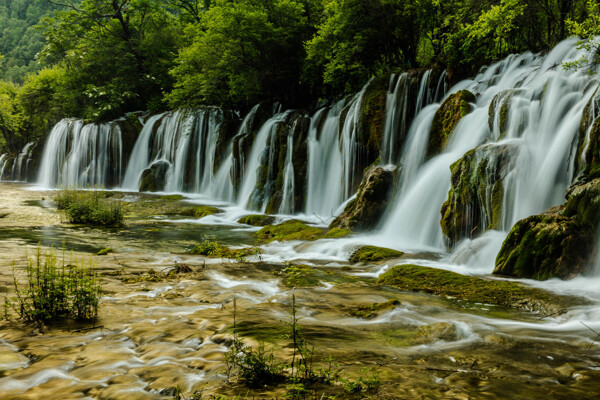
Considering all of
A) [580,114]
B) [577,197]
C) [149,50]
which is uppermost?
[149,50]

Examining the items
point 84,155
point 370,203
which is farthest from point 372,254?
point 84,155

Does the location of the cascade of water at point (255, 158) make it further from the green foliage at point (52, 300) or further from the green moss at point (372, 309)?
the green foliage at point (52, 300)

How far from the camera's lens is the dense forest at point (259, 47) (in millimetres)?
16438

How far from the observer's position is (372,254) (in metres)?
9.56

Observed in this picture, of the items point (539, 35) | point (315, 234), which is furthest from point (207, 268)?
point (539, 35)

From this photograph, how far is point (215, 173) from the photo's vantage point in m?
24.9

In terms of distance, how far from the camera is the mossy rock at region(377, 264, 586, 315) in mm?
6082

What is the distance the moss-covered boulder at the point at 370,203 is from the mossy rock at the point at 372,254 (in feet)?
10.5

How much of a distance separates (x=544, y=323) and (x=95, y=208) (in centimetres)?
1330

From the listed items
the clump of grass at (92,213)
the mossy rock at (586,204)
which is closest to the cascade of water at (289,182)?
the clump of grass at (92,213)

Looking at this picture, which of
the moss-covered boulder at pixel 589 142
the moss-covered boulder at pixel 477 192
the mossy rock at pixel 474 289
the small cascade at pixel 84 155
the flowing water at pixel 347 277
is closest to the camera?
the flowing water at pixel 347 277

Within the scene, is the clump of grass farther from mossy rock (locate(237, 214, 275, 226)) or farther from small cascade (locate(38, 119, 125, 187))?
small cascade (locate(38, 119, 125, 187))

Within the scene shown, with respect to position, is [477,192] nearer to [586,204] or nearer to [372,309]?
[586,204]

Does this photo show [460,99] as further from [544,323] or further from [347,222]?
[544,323]
